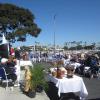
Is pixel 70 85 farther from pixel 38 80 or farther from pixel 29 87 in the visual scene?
pixel 29 87

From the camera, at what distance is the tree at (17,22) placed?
46416 millimetres

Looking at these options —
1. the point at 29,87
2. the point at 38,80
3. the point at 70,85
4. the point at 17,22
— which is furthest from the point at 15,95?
the point at 17,22

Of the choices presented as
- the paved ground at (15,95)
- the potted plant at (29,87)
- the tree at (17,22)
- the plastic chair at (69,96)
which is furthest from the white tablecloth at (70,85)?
the tree at (17,22)

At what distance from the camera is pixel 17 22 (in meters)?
47.8

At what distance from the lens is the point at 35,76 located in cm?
1202

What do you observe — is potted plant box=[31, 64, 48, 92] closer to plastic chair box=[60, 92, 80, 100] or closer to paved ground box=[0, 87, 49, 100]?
paved ground box=[0, 87, 49, 100]

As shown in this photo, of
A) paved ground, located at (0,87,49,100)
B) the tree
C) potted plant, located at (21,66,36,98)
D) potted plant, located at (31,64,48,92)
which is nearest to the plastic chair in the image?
paved ground, located at (0,87,49,100)

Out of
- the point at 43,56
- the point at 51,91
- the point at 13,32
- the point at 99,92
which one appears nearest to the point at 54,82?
the point at 51,91

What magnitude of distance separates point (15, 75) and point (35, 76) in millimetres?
2293

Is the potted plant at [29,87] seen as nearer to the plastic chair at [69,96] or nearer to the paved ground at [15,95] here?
the paved ground at [15,95]

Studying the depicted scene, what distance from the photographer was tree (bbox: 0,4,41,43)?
152 feet

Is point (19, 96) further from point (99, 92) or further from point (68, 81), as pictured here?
point (99, 92)

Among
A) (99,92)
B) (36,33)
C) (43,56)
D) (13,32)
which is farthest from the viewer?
(36,33)

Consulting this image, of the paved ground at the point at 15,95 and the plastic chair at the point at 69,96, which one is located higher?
the plastic chair at the point at 69,96
